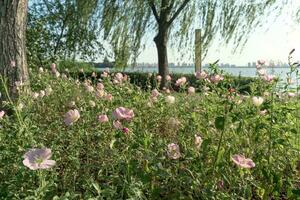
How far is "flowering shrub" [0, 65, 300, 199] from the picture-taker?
1.88 m

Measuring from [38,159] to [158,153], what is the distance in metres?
0.70

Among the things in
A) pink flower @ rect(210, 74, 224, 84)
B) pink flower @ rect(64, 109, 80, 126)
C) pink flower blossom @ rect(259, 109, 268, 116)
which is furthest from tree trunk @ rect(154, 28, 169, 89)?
pink flower @ rect(64, 109, 80, 126)

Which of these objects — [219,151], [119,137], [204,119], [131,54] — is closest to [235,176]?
[219,151]

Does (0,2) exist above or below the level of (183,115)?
above

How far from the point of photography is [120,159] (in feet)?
6.79

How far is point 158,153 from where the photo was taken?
2.18 meters

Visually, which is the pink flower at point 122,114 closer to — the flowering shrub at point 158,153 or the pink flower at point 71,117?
the flowering shrub at point 158,153

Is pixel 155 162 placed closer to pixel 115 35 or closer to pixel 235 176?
pixel 235 176

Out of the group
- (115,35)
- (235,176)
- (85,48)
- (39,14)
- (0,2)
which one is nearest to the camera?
(235,176)

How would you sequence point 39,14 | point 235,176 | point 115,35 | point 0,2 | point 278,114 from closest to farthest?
point 235,176
point 278,114
point 0,2
point 115,35
point 39,14

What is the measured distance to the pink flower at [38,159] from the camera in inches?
63.3

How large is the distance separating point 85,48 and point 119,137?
42.1 ft

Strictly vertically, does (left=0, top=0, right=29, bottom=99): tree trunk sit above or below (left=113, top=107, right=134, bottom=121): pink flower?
above

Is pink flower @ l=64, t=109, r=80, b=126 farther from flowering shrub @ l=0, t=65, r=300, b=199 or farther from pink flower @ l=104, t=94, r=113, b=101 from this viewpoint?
pink flower @ l=104, t=94, r=113, b=101
